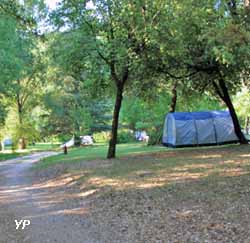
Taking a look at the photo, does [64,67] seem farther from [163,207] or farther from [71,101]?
[71,101]

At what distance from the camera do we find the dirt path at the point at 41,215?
6.68 m

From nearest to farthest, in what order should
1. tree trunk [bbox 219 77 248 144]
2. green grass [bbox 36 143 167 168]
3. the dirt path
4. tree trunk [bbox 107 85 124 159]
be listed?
the dirt path, tree trunk [bbox 107 85 124 159], tree trunk [bbox 219 77 248 144], green grass [bbox 36 143 167 168]

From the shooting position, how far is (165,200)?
8477 millimetres

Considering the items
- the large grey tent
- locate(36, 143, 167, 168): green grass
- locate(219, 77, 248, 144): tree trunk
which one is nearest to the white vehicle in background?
locate(36, 143, 167, 168): green grass

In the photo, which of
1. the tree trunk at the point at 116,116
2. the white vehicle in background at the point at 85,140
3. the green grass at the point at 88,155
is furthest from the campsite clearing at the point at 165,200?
the white vehicle in background at the point at 85,140

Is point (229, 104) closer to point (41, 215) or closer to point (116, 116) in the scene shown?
point (116, 116)

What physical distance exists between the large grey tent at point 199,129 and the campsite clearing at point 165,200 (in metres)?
9.25

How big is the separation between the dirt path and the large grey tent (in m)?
12.1

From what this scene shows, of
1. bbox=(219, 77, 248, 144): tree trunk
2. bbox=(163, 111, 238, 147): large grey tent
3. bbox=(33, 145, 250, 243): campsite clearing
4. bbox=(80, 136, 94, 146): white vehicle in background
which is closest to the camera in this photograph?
bbox=(33, 145, 250, 243): campsite clearing

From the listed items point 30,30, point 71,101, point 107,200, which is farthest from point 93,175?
point 71,101

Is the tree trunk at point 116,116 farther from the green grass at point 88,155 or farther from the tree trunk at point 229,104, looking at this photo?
the tree trunk at point 229,104

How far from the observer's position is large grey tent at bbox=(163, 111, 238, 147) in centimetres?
2356

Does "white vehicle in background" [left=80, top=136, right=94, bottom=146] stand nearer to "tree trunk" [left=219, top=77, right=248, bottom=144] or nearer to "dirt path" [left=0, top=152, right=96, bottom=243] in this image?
"tree trunk" [left=219, top=77, right=248, bottom=144]

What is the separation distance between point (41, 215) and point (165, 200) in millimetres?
2644
